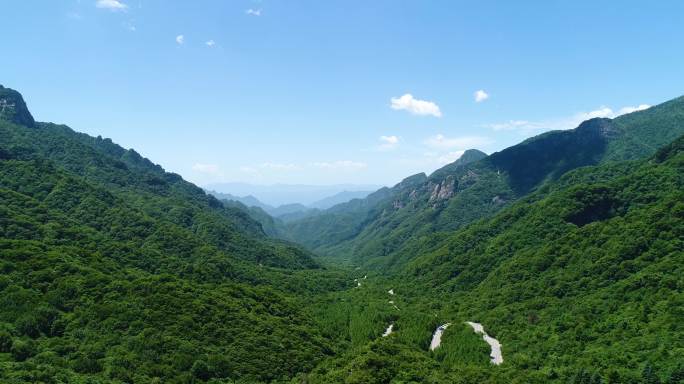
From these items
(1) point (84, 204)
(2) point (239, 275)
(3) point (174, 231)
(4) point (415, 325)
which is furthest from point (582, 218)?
(1) point (84, 204)

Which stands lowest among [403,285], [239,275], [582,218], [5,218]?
[403,285]

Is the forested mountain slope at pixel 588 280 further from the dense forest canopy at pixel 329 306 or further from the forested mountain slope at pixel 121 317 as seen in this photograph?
the forested mountain slope at pixel 121 317

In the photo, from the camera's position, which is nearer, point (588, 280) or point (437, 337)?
point (588, 280)

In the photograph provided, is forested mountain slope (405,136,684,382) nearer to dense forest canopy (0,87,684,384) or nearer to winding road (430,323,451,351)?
dense forest canopy (0,87,684,384)

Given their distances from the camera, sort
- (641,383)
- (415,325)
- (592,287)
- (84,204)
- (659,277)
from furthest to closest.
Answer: (84,204) < (415,325) < (592,287) < (659,277) < (641,383)

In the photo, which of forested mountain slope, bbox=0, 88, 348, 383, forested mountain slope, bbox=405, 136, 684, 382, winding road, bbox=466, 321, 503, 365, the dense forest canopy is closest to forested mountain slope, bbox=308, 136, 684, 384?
forested mountain slope, bbox=405, 136, 684, 382

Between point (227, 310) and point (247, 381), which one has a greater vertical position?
point (227, 310)

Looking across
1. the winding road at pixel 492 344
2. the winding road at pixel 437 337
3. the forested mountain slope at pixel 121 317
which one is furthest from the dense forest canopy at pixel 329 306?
the winding road at pixel 492 344

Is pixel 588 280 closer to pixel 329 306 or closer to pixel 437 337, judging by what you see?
pixel 437 337

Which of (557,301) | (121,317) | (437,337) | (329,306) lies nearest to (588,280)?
(557,301)

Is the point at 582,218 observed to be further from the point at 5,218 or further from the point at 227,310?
the point at 5,218

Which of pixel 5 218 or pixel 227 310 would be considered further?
pixel 5 218
